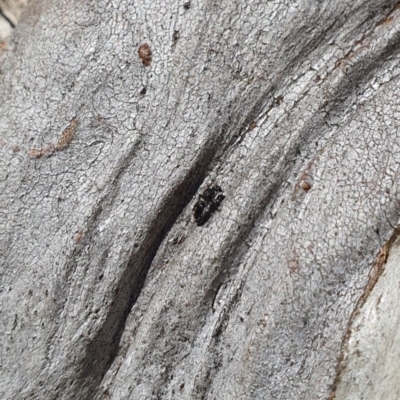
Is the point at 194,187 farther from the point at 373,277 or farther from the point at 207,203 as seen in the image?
the point at 373,277

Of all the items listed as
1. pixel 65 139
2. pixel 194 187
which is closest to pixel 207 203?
pixel 194 187

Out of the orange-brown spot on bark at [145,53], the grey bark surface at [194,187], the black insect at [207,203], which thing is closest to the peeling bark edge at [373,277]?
the grey bark surface at [194,187]

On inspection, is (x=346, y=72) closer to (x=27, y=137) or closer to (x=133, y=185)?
(x=133, y=185)

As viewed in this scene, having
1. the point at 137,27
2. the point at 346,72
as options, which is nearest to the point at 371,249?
the point at 346,72

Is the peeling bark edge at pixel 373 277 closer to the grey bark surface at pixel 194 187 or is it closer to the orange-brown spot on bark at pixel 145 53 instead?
the grey bark surface at pixel 194 187

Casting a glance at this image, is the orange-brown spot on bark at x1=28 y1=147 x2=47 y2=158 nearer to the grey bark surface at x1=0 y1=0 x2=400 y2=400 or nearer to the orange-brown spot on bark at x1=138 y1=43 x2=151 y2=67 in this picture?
the grey bark surface at x1=0 y1=0 x2=400 y2=400
